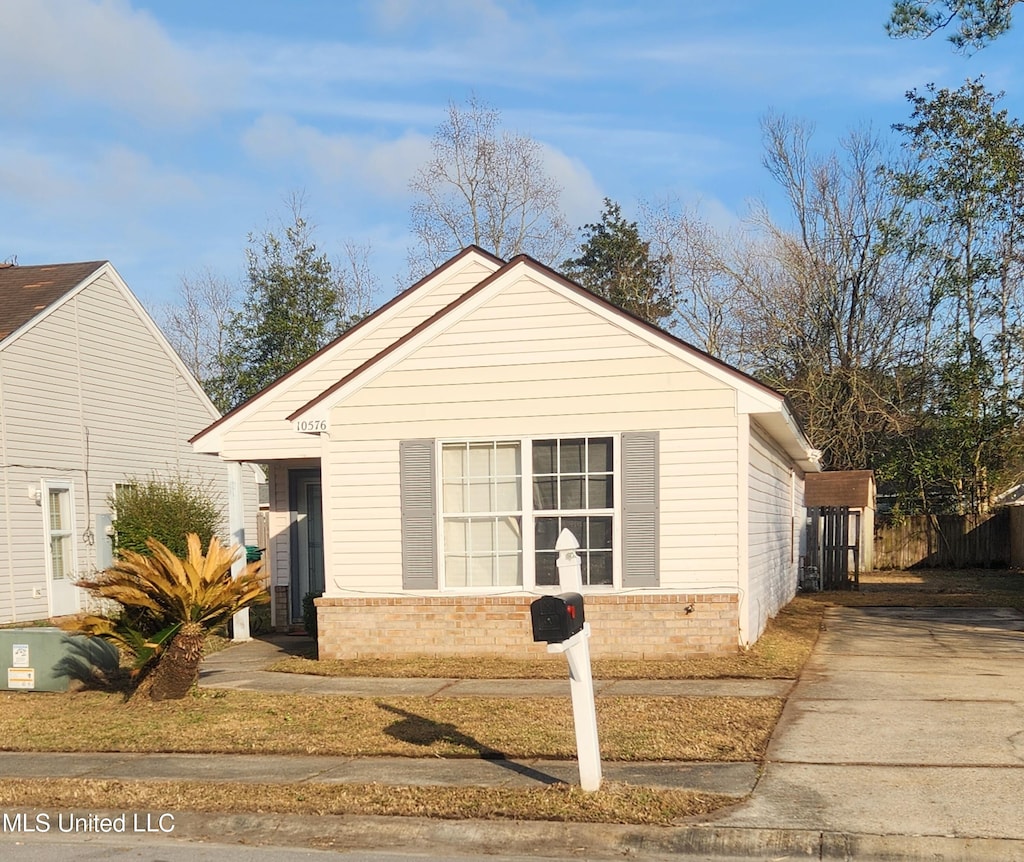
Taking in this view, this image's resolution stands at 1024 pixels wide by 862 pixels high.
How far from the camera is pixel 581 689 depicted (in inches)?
254

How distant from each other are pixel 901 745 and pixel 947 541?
26588 millimetres

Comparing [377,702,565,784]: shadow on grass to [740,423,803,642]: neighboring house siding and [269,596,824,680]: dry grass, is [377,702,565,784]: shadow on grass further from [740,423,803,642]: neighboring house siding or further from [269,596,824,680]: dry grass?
[740,423,803,642]: neighboring house siding

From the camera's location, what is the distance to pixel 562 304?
40.7 feet

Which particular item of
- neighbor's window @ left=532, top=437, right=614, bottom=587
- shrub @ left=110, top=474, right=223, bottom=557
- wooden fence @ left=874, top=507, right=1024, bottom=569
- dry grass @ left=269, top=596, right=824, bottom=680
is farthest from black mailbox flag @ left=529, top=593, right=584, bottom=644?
wooden fence @ left=874, top=507, right=1024, bottom=569

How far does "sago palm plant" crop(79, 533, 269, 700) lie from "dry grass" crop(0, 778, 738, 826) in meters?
2.65

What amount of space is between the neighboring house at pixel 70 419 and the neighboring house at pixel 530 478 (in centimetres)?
908

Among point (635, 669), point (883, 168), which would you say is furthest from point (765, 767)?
point (883, 168)

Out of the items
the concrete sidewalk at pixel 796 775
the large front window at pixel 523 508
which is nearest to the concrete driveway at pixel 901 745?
the concrete sidewalk at pixel 796 775

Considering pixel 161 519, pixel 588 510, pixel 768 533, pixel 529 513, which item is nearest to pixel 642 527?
pixel 588 510

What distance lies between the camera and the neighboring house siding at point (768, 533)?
1334cm

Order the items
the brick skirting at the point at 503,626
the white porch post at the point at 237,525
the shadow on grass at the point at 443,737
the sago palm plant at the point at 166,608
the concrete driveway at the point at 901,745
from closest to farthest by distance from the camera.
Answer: the concrete driveway at the point at 901,745 → the shadow on grass at the point at 443,737 → the sago palm plant at the point at 166,608 → the brick skirting at the point at 503,626 → the white porch post at the point at 237,525

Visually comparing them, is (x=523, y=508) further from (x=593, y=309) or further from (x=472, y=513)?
(x=593, y=309)

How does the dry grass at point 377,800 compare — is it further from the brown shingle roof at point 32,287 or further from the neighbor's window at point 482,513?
the brown shingle roof at point 32,287

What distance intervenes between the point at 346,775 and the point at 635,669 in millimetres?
4696
